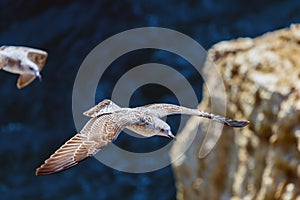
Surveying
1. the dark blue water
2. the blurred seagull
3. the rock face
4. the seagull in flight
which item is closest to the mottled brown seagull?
the seagull in flight

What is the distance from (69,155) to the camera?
1.80 m

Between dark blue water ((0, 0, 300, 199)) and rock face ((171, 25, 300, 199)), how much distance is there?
1.46 m

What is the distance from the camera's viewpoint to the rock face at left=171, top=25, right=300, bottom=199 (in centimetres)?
251

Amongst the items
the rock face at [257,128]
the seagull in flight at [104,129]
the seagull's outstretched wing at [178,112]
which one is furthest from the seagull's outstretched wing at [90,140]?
the rock face at [257,128]

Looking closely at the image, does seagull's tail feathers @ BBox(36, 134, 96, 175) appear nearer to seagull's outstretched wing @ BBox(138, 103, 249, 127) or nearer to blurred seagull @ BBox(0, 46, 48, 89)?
blurred seagull @ BBox(0, 46, 48, 89)

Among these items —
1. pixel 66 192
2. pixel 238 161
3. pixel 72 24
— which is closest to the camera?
pixel 238 161

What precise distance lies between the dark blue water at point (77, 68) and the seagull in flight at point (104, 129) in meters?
2.43

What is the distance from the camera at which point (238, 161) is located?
283cm

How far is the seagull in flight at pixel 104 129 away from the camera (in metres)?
1.77

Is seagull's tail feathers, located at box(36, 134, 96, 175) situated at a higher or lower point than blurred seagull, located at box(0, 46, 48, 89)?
lower

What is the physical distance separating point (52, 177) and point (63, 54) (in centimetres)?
87

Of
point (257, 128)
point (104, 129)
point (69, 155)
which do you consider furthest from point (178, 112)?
point (257, 128)

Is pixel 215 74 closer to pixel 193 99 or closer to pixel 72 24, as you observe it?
pixel 193 99

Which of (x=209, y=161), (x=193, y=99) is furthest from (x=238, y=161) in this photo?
(x=193, y=99)
